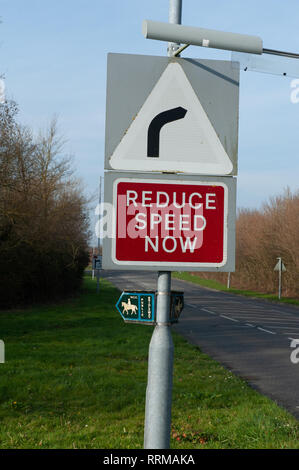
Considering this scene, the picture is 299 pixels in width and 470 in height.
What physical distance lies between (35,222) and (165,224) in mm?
23740

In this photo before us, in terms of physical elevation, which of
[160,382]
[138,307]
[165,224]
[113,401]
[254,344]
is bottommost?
[254,344]

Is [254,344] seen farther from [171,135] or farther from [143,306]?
[171,135]

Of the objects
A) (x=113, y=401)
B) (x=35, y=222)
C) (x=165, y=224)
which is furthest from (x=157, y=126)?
(x=35, y=222)

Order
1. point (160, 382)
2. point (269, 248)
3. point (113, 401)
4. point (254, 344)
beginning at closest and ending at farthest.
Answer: point (160, 382), point (113, 401), point (254, 344), point (269, 248)

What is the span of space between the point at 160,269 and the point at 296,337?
1611 centimetres

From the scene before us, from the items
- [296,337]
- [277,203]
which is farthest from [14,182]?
[277,203]

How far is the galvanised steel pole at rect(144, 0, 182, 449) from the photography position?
A: 2490 mm

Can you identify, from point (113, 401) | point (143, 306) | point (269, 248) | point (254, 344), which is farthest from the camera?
point (269, 248)

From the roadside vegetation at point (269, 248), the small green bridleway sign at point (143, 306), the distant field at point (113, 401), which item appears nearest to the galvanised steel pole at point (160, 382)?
the small green bridleway sign at point (143, 306)

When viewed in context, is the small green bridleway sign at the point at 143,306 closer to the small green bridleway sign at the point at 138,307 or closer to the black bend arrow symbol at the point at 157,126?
the small green bridleway sign at the point at 138,307

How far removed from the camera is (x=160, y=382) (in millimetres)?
2516

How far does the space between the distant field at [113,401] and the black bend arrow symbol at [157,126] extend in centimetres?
354
